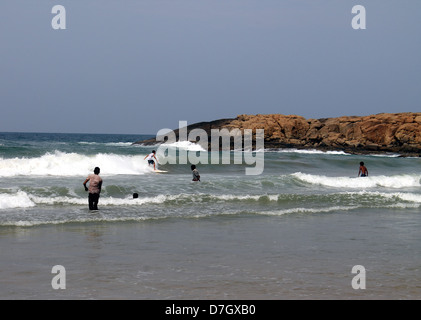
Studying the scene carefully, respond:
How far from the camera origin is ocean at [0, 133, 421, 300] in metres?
6.50

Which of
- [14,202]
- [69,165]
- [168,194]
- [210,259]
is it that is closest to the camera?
[210,259]

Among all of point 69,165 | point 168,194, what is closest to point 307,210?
point 168,194

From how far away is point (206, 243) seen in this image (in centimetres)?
→ 941

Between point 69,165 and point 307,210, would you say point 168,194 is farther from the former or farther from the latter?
point 69,165

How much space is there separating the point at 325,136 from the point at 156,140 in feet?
77.5

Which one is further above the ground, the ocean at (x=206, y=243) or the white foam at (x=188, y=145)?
the white foam at (x=188, y=145)

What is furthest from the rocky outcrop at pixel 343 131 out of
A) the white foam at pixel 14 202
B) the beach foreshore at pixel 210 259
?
the beach foreshore at pixel 210 259

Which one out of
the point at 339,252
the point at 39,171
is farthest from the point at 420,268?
the point at 39,171

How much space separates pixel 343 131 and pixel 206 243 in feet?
167

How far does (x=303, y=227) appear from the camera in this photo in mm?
11477

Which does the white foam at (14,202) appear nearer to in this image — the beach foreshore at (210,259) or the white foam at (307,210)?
the beach foreshore at (210,259)

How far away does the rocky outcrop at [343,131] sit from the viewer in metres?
52.9

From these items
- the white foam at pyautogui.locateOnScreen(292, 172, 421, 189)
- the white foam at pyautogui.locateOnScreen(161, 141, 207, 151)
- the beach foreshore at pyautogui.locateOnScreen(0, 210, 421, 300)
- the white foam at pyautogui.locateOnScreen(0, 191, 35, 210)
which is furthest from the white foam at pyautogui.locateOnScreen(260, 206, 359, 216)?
the white foam at pyautogui.locateOnScreen(161, 141, 207, 151)

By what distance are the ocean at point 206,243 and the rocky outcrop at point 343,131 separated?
36966mm
